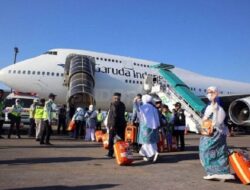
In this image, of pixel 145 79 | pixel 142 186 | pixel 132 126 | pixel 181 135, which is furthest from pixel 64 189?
pixel 145 79

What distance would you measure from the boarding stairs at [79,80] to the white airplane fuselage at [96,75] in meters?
0.50

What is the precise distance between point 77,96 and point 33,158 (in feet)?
33.9

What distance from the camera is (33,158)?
8.60 metres

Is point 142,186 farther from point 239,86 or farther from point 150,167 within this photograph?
point 239,86

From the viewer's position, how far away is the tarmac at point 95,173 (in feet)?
19.0

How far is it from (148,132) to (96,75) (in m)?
12.8

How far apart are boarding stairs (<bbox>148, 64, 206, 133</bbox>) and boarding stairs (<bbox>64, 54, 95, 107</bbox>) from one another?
4054mm

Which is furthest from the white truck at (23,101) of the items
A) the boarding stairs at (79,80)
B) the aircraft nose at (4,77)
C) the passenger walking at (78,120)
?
the passenger walking at (78,120)

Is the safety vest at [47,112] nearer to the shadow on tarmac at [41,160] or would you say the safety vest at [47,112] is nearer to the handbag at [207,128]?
the shadow on tarmac at [41,160]

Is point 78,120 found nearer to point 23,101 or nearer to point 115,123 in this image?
point 23,101

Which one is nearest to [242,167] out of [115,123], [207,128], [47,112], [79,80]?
[207,128]

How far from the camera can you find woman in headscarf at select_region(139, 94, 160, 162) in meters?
8.68

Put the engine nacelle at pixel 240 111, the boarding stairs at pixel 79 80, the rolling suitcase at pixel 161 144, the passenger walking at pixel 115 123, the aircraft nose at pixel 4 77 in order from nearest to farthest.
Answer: the passenger walking at pixel 115 123 < the rolling suitcase at pixel 161 144 < the boarding stairs at pixel 79 80 < the aircraft nose at pixel 4 77 < the engine nacelle at pixel 240 111

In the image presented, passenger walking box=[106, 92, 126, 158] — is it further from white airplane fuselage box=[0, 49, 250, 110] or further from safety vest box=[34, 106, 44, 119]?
white airplane fuselage box=[0, 49, 250, 110]
